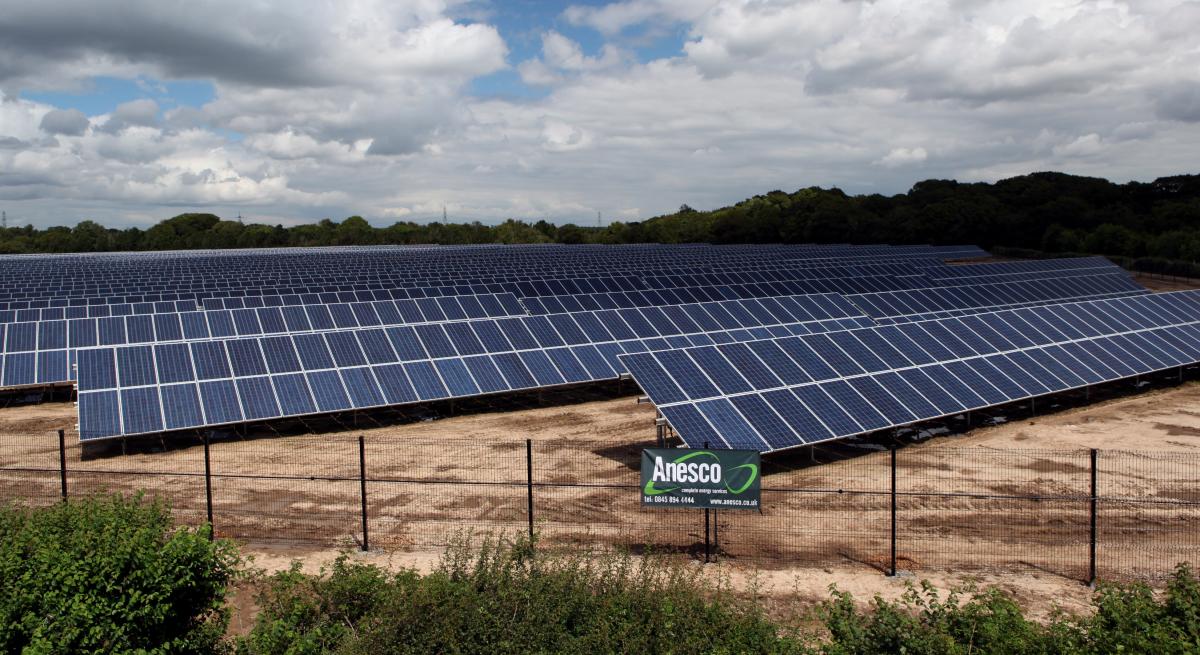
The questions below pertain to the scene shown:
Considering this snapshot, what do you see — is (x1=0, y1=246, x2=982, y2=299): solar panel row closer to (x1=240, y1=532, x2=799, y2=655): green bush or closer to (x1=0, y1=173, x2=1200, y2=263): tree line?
(x1=240, y1=532, x2=799, y2=655): green bush

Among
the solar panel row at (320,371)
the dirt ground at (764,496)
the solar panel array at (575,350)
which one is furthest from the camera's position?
the solar panel row at (320,371)

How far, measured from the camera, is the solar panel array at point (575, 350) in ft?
65.3

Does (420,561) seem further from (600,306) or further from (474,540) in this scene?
(600,306)

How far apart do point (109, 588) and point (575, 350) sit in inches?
773

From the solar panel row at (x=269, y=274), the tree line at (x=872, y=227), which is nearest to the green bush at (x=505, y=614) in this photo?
the solar panel row at (x=269, y=274)

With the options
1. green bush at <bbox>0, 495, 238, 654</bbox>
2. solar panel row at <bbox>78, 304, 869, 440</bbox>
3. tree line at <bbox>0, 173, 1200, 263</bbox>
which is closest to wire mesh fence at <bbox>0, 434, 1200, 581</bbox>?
solar panel row at <bbox>78, 304, 869, 440</bbox>

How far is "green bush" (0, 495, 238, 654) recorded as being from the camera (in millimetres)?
8984

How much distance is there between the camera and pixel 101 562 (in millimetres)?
9406

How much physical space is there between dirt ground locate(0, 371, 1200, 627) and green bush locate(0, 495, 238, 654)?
2.25m

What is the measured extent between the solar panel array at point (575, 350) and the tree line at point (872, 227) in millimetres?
55884

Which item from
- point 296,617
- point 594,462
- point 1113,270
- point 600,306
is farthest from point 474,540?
point 1113,270

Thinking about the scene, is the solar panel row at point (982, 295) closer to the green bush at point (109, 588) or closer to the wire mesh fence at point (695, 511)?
the wire mesh fence at point (695, 511)

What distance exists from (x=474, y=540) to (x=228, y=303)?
1095 inches

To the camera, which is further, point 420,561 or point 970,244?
point 970,244
